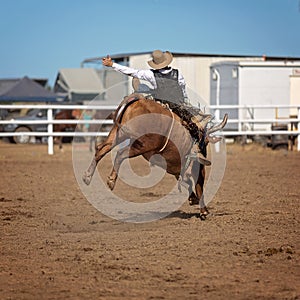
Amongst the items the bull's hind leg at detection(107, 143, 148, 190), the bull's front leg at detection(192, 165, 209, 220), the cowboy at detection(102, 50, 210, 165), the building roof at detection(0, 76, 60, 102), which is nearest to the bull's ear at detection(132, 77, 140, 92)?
the cowboy at detection(102, 50, 210, 165)

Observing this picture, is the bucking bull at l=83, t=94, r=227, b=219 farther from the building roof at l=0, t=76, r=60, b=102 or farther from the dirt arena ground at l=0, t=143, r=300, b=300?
the building roof at l=0, t=76, r=60, b=102

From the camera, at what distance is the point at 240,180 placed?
43.8 feet

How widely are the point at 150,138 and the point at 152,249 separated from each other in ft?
5.55

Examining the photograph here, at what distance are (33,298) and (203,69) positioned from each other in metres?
25.9

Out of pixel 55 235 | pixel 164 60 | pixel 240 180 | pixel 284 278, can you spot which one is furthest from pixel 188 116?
pixel 240 180

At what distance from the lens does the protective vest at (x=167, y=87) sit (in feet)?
26.4

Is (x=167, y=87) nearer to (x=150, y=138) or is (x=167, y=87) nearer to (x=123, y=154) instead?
(x=150, y=138)

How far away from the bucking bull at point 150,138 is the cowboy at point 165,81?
0.32ft

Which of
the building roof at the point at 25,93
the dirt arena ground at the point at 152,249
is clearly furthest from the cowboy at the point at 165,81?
the building roof at the point at 25,93

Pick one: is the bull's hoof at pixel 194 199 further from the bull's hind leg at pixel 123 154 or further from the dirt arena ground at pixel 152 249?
the bull's hind leg at pixel 123 154

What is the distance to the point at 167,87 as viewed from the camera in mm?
8062

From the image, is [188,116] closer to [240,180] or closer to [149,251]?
[149,251]

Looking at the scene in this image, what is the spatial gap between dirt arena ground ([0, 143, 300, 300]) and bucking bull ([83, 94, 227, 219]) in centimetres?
67

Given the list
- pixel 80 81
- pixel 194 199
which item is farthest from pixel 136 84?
pixel 80 81
